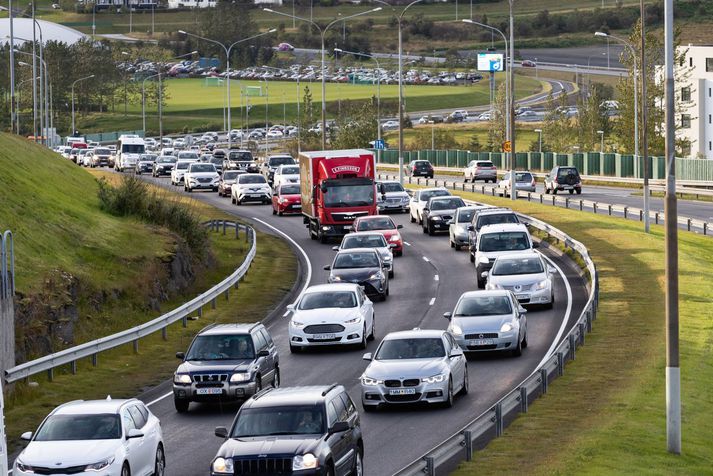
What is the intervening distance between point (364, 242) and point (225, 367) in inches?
837

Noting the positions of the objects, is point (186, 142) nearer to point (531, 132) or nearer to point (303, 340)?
point (531, 132)

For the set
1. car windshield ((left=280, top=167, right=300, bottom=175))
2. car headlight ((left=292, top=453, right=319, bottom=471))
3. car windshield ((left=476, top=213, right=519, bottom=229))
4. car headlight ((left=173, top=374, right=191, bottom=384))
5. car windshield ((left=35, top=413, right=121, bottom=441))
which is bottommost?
car headlight ((left=173, top=374, right=191, bottom=384))

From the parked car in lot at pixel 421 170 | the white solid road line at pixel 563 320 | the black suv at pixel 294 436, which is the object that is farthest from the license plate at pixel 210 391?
the parked car in lot at pixel 421 170

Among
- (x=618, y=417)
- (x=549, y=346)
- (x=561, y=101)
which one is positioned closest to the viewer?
(x=618, y=417)

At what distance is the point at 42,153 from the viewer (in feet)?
198

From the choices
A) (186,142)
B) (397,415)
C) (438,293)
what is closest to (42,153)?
(438,293)

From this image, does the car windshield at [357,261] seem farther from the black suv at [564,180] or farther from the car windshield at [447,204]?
the black suv at [564,180]

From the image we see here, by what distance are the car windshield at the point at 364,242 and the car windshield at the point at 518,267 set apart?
27.7ft

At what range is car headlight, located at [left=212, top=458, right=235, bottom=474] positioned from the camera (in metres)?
18.9

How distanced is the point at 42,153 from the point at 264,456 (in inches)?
1730

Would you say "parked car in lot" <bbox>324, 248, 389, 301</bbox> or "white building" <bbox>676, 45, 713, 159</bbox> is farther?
"white building" <bbox>676, 45, 713, 159</bbox>

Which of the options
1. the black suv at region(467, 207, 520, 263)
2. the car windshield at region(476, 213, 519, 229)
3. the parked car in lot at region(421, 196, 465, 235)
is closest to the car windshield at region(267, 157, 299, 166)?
the parked car in lot at region(421, 196, 465, 235)

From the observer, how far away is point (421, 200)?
67.4 m

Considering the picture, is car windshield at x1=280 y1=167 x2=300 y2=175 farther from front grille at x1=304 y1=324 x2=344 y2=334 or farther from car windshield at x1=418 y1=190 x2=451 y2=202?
front grille at x1=304 y1=324 x2=344 y2=334
